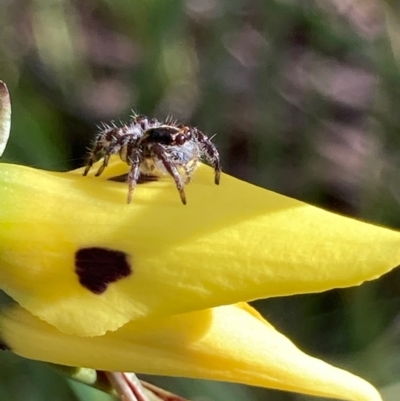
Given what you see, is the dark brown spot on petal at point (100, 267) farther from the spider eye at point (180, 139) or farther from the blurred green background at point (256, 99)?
the blurred green background at point (256, 99)

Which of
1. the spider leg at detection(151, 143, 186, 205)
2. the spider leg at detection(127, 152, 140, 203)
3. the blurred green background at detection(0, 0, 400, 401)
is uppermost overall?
the spider leg at detection(151, 143, 186, 205)

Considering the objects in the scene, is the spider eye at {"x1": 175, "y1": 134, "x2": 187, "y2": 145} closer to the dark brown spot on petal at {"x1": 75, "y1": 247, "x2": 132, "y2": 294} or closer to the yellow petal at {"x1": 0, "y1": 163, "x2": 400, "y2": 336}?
the yellow petal at {"x1": 0, "y1": 163, "x2": 400, "y2": 336}

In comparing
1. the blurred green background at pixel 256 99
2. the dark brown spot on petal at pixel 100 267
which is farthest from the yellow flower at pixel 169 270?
the blurred green background at pixel 256 99

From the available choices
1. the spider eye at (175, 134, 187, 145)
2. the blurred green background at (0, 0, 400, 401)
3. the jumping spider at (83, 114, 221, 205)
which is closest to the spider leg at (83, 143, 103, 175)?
the jumping spider at (83, 114, 221, 205)

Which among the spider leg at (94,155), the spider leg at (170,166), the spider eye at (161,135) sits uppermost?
the spider eye at (161,135)

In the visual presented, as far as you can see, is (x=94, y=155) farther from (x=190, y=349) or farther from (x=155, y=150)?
(x=190, y=349)

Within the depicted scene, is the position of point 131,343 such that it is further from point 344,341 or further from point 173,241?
point 344,341

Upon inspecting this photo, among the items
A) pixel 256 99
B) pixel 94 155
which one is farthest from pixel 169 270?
pixel 256 99
